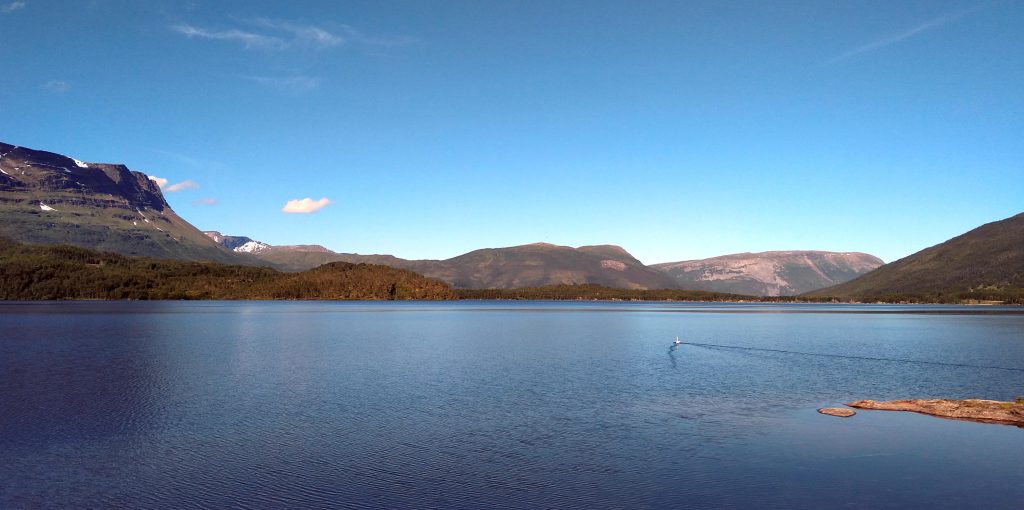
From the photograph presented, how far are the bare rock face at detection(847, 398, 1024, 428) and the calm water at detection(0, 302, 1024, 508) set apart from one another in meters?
2.09

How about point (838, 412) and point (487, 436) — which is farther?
point (838, 412)

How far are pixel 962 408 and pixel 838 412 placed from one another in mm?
7485

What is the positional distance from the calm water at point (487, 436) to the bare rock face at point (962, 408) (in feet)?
6.84

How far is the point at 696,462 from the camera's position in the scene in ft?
84.7

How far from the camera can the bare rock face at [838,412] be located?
3628cm

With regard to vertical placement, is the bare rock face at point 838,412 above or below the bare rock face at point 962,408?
below

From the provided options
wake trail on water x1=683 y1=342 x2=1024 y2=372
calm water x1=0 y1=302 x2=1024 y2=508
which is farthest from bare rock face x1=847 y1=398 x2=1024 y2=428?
wake trail on water x1=683 y1=342 x2=1024 y2=372

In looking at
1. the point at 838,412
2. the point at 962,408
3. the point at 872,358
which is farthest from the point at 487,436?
the point at 872,358

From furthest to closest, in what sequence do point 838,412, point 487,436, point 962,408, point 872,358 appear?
point 872,358 < point 962,408 < point 838,412 < point 487,436

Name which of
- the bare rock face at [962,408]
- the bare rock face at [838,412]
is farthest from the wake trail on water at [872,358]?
the bare rock face at [838,412]

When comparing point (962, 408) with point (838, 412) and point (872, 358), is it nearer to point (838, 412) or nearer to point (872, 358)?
point (838, 412)

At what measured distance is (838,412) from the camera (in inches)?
1448

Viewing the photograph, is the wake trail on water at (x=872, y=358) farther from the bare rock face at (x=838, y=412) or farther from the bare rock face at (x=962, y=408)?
the bare rock face at (x=838, y=412)

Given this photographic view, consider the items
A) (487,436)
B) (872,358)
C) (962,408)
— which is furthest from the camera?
(872,358)
